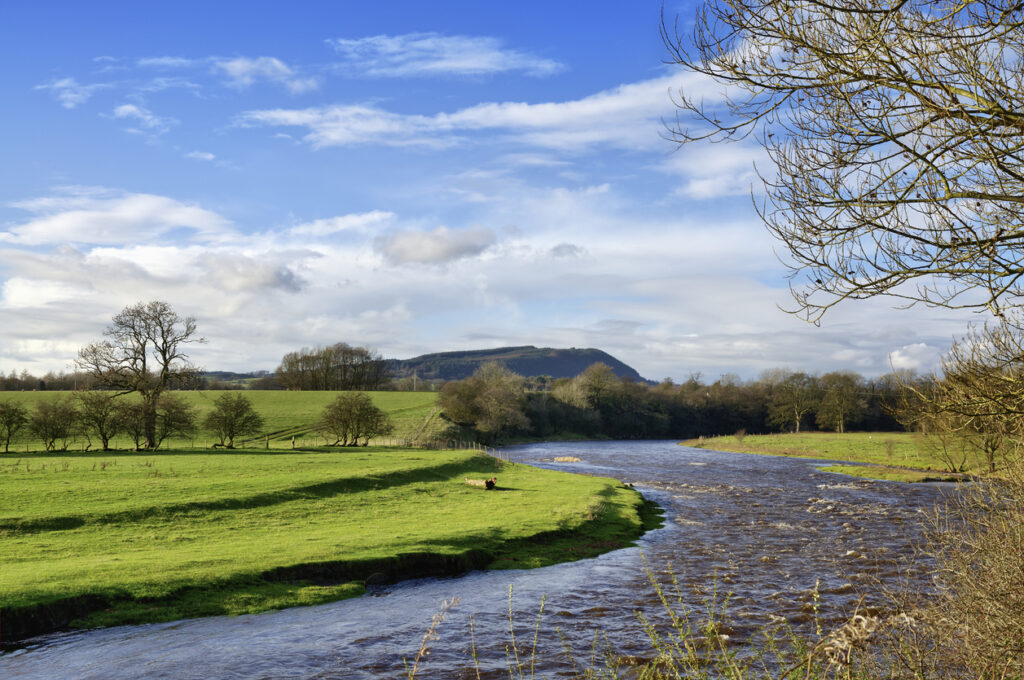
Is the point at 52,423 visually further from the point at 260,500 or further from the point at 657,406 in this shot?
the point at 657,406

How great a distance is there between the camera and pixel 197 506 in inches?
1094

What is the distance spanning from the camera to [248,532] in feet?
83.0

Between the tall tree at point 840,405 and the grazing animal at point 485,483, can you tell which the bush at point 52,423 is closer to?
the grazing animal at point 485,483

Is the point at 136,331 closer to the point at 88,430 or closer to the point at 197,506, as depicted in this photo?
the point at 88,430

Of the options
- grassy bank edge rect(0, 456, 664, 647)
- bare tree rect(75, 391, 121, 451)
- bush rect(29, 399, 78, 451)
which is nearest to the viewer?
grassy bank edge rect(0, 456, 664, 647)

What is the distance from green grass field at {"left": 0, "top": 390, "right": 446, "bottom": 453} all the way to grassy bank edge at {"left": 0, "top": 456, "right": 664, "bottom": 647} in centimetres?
4597

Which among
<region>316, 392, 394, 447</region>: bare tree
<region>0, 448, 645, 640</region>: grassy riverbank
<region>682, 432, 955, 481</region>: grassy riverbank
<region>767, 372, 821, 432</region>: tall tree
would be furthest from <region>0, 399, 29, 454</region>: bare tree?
<region>767, 372, 821, 432</region>: tall tree

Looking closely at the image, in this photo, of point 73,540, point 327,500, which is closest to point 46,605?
point 73,540

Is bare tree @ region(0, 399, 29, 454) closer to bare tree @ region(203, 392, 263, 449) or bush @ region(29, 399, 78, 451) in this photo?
bush @ region(29, 399, 78, 451)

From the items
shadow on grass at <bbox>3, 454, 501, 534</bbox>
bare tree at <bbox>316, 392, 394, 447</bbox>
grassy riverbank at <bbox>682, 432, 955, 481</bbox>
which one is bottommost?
grassy riverbank at <bbox>682, 432, 955, 481</bbox>

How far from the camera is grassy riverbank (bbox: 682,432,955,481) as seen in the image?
177ft

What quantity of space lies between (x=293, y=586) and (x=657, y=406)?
373 feet

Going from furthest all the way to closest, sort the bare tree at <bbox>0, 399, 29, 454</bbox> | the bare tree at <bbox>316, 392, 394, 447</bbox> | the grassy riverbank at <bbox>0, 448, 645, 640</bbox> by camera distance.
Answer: the bare tree at <bbox>316, 392, 394, 447</bbox> < the bare tree at <bbox>0, 399, 29, 454</bbox> < the grassy riverbank at <bbox>0, 448, 645, 640</bbox>

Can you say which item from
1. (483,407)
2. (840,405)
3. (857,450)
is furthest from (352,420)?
(840,405)
